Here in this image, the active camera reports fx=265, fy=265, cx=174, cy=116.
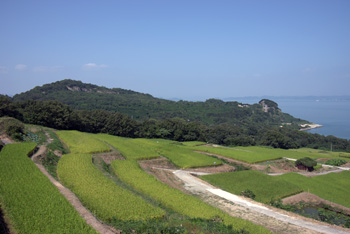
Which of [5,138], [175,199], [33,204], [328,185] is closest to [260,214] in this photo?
[175,199]

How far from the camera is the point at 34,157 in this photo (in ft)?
71.4

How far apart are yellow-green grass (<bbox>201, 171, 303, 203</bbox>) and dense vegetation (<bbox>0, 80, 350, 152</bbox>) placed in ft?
113

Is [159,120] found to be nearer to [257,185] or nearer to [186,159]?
[186,159]

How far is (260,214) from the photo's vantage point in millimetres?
16969

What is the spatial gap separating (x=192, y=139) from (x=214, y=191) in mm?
44689

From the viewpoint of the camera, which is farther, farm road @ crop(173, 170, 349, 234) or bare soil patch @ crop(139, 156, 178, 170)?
bare soil patch @ crop(139, 156, 178, 170)

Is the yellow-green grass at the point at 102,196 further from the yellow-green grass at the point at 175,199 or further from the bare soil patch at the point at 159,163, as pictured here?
the bare soil patch at the point at 159,163

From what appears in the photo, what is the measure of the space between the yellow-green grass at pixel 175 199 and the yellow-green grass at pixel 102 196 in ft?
6.02

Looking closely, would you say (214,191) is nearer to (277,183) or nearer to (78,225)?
(277,183)

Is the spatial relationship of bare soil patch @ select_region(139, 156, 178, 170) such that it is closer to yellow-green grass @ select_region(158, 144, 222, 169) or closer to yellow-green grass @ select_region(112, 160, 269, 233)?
yellow-green grass @ select_region(158, 144, 222, 169)

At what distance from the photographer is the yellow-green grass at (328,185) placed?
953 inches

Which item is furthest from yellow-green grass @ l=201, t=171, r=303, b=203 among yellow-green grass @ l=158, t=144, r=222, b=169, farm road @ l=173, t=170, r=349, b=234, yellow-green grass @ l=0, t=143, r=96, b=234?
yellow-green grass @ l=0, t=143, r=96, b=234

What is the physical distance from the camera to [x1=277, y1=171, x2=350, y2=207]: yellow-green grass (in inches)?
953

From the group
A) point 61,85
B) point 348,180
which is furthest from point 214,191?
point 61,85
